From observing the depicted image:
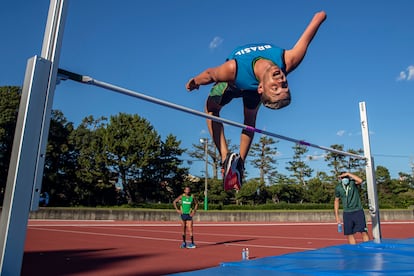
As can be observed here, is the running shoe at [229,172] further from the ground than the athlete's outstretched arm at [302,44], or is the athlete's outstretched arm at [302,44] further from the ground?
the athlete's outstretched arm at [302,44]

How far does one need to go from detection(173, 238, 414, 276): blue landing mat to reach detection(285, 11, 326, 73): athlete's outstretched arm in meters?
2.37

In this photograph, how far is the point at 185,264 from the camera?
5.14 m

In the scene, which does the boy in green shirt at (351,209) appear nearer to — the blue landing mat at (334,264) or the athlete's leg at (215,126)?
the blue landing mat at (334,264)

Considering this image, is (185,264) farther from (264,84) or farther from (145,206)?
(145,206)

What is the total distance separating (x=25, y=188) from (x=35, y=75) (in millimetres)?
639

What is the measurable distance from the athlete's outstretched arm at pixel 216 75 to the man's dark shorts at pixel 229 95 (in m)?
0.18

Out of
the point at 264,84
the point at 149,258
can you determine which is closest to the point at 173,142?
the point at 149,258

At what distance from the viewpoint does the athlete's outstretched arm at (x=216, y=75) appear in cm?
455

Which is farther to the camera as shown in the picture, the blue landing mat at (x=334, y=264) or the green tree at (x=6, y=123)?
the green tree at (x=6, y=123)

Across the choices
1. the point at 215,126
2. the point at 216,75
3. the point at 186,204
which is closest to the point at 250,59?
the point at 216,75

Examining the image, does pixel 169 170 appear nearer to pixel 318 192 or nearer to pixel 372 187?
pixel 318 192

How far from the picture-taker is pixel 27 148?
2.10 meters

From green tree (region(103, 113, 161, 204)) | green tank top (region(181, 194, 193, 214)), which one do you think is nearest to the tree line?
green tree (region(103, 113, 161, 204))

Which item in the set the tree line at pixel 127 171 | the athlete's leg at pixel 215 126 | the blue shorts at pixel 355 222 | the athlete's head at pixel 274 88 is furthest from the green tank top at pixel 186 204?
the tree line at pixel 127 171
